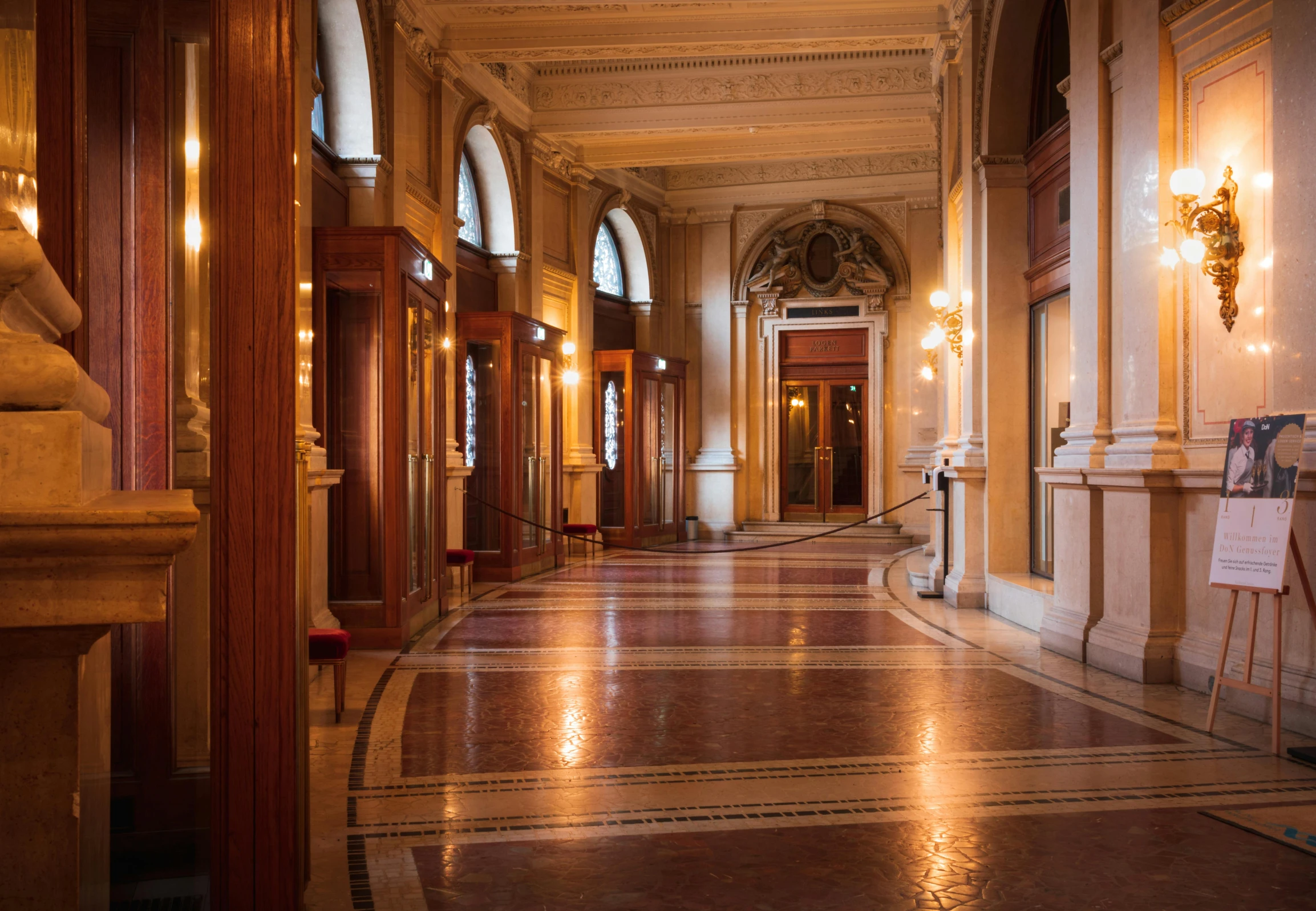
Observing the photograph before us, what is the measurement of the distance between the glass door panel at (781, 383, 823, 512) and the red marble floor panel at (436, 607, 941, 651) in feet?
26.7

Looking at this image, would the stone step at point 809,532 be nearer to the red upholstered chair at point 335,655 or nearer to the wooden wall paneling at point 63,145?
the red upholstered chair at point 335,655

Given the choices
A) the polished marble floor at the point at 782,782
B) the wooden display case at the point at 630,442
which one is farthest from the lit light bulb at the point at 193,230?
the wooden display case at the point at 630,442

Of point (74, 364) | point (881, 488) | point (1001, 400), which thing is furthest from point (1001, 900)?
point (881, 488)

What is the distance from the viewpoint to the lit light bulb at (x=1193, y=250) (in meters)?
5.10

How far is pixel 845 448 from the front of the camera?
1623 centimetres

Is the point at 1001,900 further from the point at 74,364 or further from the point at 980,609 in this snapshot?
the point at 980,609

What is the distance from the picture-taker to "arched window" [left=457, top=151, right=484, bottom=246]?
1147 cm

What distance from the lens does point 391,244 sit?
6648 millimetres

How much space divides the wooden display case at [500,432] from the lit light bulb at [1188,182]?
634 centimetres

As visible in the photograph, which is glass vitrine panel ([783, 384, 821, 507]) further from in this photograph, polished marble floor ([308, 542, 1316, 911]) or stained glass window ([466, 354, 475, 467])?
polished marble floor ([308, 542, 1316, 911])

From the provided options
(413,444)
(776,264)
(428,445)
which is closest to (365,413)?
(413,444)

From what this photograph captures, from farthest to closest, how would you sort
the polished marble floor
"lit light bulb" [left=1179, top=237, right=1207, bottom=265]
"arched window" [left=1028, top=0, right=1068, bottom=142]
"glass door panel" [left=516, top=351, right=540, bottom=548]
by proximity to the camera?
"glass door panel" [left=516, top=351, right=540, bottom=548] < "arched window" [left=1028, top=0, right=1068, bottom=142] < "lit light bulb" [left=1179, top=237, right=1207, bottom=265] < the polished marble floor

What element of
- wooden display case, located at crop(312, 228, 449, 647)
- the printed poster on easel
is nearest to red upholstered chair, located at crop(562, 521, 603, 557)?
wooden display case, located at crop(312, 228, 449, 647)

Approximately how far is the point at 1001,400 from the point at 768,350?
8.46 meters
